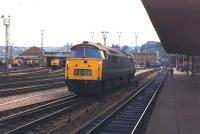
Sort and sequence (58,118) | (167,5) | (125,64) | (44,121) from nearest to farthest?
1. (44,121)
2. (58,118)
3. (167,5)
4. (125,64)

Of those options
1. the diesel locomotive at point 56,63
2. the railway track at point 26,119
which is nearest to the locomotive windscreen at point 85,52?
the railway track at point 26,119

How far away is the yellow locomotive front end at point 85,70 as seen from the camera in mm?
23614

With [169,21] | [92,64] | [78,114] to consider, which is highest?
[169,21]

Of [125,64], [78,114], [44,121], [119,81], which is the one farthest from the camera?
[125,64]

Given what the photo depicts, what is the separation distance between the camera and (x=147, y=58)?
18838cm

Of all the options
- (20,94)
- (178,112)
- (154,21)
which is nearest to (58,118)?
(178,112)

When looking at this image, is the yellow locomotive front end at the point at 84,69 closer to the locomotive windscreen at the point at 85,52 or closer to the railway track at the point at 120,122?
the locomotive windscreen at the point at 85,52

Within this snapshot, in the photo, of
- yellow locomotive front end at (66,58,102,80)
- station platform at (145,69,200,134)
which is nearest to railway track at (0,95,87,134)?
yellow locomotive front end at (66,58,102,80)

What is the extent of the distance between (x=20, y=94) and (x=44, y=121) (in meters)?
11.3

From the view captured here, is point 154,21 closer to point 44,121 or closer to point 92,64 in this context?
point 92,64

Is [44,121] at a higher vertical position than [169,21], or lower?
lower

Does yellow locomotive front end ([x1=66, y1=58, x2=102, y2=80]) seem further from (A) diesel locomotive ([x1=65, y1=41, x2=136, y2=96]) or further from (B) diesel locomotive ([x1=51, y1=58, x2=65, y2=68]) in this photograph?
(B) diesel locomotive ([x1=51, y1=58, x2=65, y2=68])

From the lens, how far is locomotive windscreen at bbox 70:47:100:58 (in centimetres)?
2412

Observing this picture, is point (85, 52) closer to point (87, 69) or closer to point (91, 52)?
point (91, 52)
